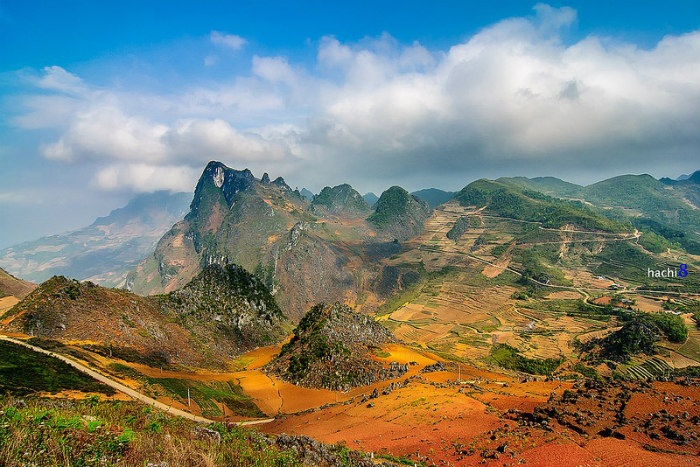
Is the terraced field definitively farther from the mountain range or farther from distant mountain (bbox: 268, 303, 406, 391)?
distant mountain (bbox: 268, 303, 406, 391)

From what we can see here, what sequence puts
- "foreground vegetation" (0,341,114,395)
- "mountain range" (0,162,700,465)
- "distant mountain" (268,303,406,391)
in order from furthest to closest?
"distant mountain" (268,303,406,391) → "foreground vegetation" (0,341,114,395) → "mountain range" (0,162,700,465)

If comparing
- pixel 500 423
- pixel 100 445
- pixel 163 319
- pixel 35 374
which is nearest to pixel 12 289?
pixel 163 319

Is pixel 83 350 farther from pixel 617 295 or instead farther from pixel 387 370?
pixel 617 295

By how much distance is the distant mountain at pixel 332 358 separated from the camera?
51688 millimetres

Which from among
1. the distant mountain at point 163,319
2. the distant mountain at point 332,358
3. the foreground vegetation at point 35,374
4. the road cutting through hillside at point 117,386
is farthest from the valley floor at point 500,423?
the distant mountain at point 163,319

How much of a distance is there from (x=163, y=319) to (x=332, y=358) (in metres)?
33.3

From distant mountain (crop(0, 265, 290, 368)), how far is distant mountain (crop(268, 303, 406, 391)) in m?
14.4

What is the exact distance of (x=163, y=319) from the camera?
6362cm

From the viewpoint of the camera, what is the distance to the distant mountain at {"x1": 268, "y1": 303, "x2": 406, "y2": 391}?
51688 mm

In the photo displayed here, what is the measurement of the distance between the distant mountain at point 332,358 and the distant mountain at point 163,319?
47.3 feet

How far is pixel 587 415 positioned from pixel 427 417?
12.0 metres

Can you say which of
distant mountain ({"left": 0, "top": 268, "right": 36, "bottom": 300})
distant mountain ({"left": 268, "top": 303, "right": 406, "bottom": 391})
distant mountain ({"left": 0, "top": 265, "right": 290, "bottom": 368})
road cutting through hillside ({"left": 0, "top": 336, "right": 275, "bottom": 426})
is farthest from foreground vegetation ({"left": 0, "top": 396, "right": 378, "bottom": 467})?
distant mountain ({"left": 0, "top": 268, "right": 36, "bottom": 300})

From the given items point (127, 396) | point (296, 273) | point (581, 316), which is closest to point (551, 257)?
point (581, 316)

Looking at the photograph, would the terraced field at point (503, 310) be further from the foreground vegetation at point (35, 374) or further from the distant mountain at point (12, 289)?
the distant mountain at point (12, 289)
